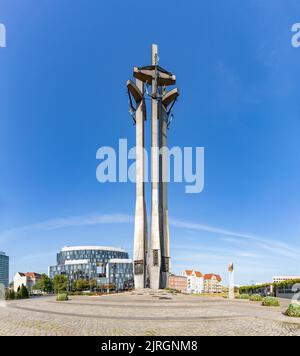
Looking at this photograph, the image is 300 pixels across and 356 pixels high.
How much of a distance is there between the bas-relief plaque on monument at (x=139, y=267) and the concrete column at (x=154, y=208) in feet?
3.28

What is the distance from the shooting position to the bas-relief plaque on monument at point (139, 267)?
39487 mm

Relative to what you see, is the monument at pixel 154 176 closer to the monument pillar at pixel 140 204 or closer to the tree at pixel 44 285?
the monument pillar at pixel 140 204

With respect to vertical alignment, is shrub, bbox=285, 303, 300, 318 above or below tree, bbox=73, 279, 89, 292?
above

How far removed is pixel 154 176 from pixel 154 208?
13.8 feet

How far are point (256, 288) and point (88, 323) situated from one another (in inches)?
2492

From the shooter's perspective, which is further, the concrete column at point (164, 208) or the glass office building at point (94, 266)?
the glass office building at point (94, 266)

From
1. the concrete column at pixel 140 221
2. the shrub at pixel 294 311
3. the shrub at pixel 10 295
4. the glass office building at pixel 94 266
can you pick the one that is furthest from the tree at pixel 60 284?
the shrub at pixel 294 311

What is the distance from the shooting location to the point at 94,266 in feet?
442

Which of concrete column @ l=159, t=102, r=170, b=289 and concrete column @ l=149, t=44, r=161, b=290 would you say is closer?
concrete column @ l=149, t=44, r=161, b=290

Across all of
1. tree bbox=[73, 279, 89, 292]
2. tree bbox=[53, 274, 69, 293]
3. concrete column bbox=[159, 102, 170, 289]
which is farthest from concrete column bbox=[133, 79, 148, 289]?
tree bbox=[73, 279, 89, 292]

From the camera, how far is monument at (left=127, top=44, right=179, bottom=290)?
39781mm

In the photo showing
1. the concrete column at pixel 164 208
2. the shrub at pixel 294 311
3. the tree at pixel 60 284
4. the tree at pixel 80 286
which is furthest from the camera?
the tree at pixel 80 286

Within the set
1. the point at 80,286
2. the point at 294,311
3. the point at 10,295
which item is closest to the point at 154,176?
the point at 10,295

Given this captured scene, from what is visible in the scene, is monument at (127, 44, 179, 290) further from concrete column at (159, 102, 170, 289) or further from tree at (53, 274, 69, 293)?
tree at (53, 274, 69, 293)
